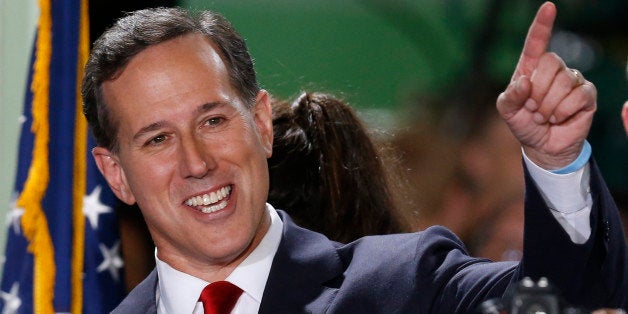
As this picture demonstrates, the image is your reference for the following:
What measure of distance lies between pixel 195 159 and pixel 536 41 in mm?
747

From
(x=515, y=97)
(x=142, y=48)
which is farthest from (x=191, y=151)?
(x=515, y=97)

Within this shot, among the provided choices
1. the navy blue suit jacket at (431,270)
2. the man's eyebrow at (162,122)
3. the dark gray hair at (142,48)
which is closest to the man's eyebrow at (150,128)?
the man's eyebrow at (162,122)

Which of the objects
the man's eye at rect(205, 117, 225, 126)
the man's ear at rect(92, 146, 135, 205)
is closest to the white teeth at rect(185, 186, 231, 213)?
the man's eye at rect(205, 117, 225, 126)

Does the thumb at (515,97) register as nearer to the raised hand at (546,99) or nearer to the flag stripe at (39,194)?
the raised hand at (546,99)

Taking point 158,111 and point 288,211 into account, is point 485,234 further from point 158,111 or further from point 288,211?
point 158,111

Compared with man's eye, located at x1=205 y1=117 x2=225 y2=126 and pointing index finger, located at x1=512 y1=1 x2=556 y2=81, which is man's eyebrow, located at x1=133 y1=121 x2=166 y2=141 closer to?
man's eye, located at x1=205 y1=117 x2=225 y2=126

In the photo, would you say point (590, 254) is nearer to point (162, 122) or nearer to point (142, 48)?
point (162, 122)

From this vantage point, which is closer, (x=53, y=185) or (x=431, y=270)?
(x=431, y=270)

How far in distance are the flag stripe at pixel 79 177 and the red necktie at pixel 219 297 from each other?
2.25 feet

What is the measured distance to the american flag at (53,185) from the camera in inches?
111

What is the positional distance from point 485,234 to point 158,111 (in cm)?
176

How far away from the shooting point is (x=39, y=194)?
2811 mm

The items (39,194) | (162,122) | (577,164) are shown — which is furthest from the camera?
(39,194)

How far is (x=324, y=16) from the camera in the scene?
3.95m
